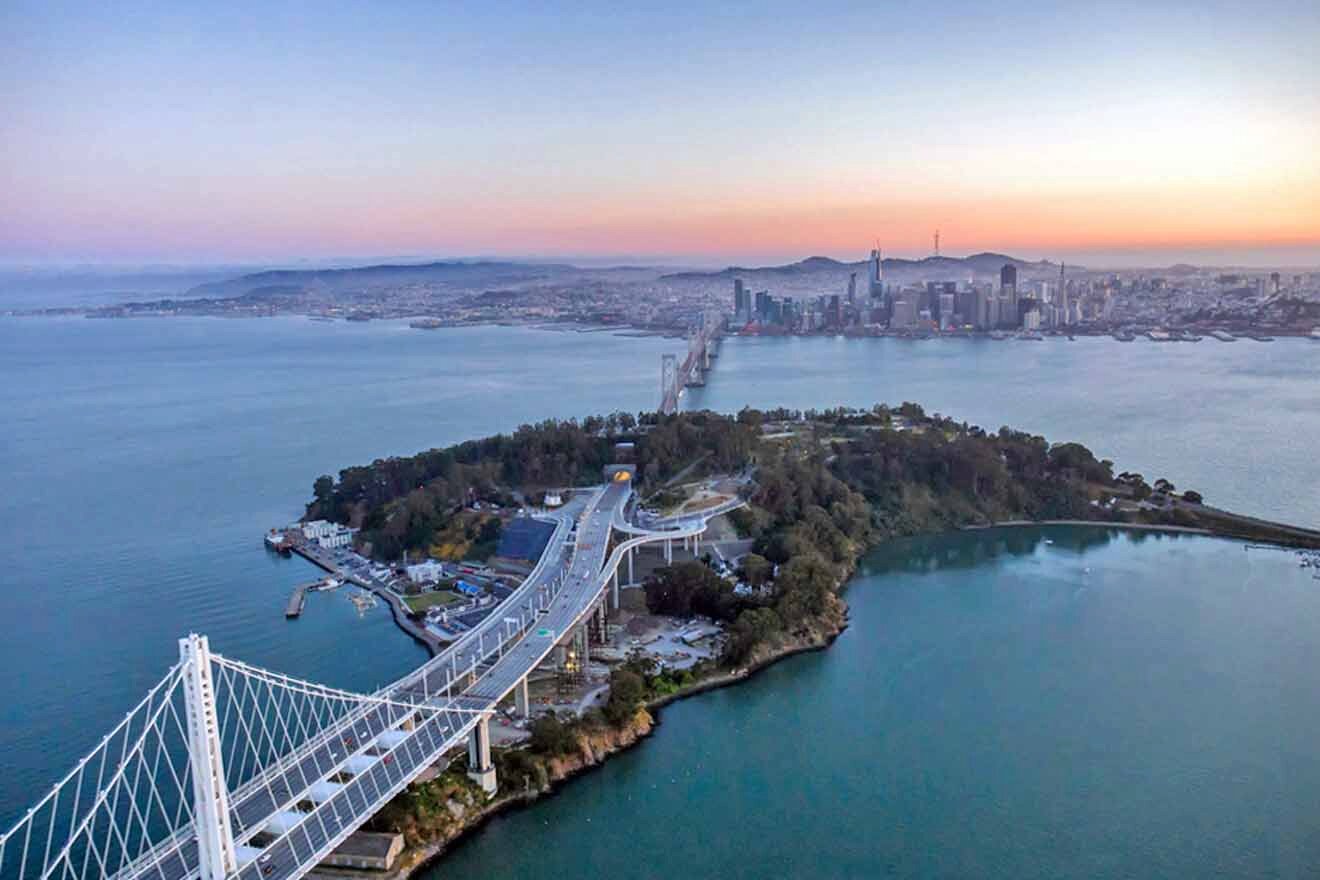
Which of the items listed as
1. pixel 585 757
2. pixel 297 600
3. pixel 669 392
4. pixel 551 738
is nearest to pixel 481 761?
pixel 551 738

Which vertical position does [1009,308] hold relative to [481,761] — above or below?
above

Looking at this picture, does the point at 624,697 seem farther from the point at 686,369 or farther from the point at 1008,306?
the point at 1008,306

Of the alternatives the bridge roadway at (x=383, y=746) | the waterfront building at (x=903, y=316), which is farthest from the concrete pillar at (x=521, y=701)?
the waterfront building at (x=903, y=316)

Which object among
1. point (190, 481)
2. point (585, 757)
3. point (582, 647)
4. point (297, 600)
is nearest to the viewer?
point (585, 757)

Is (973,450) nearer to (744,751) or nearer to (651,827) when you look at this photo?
(744,751)

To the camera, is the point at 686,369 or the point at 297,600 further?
the point at 686,369

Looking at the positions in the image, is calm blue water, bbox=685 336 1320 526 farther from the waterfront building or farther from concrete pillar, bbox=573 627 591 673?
concrete pillar, bbox=573 627 591 673

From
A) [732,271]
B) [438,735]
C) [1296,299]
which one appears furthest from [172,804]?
[732,271]

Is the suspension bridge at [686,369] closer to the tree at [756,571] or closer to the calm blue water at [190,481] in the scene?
the calm blue water at [190,481]
